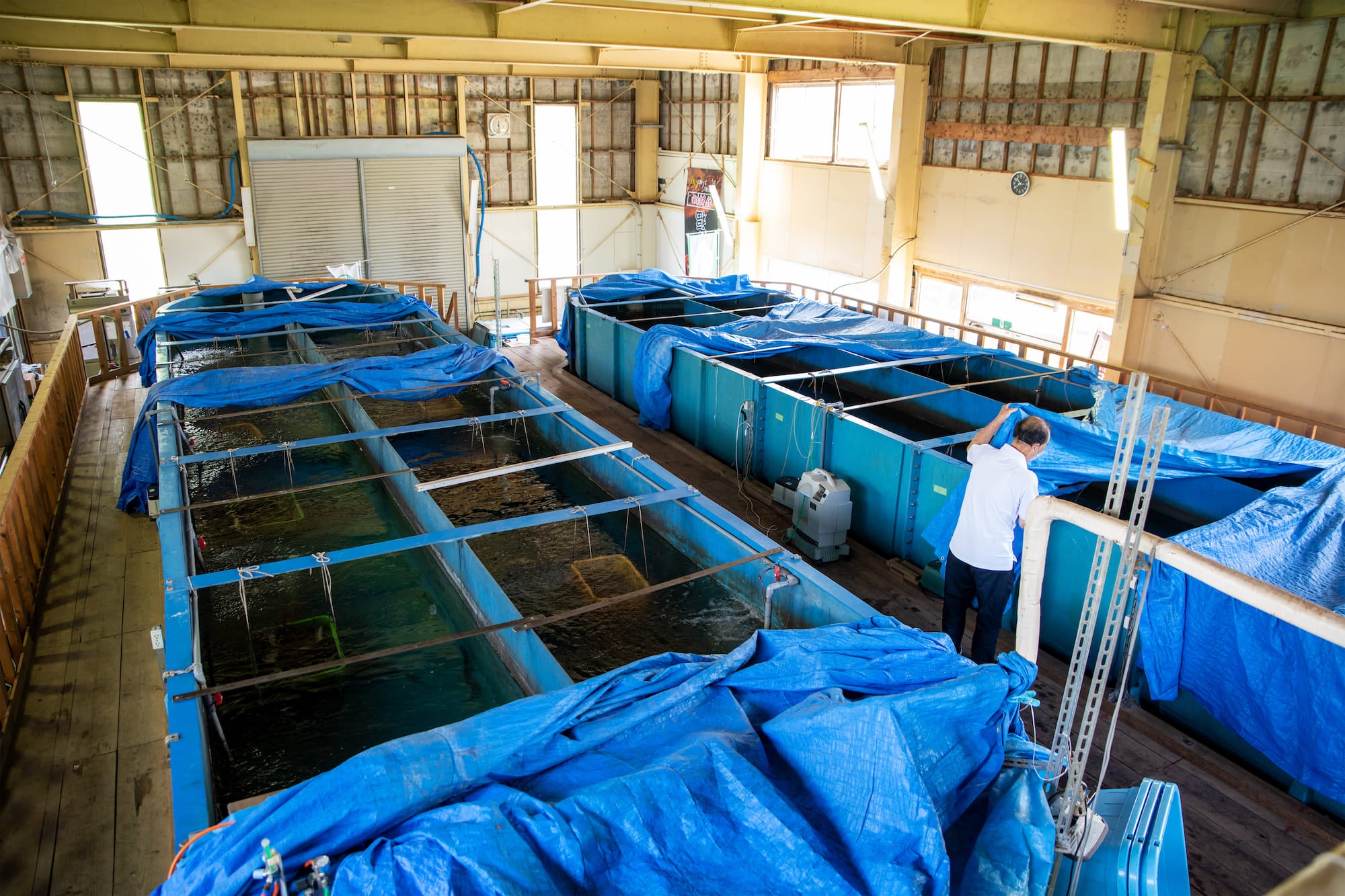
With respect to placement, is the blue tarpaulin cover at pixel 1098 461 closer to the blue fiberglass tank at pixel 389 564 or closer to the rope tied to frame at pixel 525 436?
the blue fiberglass tank at pixel 389 564

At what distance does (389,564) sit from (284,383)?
8.18ft

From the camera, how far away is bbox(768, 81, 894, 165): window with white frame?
15844 mm

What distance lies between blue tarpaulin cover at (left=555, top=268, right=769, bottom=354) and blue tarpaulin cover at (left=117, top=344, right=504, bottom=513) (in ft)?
14.2

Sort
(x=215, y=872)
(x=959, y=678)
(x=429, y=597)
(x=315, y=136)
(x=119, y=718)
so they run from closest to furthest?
(x=215, y=872) < (x=959, y=678) < (x=119, y=718) < (x=429, y=597) < (x=315, y=136)

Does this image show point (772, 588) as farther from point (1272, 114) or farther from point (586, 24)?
point (1272, 114)

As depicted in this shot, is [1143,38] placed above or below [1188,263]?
above

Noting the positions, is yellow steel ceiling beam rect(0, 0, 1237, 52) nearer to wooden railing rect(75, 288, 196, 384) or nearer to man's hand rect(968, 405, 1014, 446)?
wooden railing rect(75, 288, 196, 384)

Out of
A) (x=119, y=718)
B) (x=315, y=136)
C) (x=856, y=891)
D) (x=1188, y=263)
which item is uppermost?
(x=315, y=136)

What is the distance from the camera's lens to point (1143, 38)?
407 inches

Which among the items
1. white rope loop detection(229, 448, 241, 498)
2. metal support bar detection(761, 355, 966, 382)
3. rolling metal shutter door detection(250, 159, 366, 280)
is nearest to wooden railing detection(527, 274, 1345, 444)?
metal support bar detection(761, 355, 966, 382)

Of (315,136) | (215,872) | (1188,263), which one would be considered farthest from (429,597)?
(315,136)

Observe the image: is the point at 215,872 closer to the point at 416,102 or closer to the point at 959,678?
the point at 959,678

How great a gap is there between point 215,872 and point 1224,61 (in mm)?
12529

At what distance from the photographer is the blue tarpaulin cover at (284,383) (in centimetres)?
817
